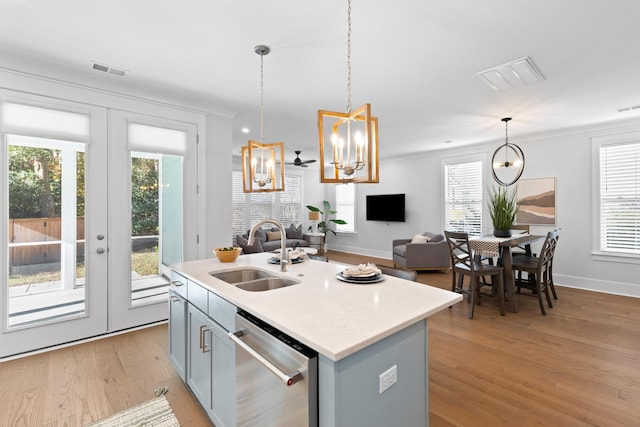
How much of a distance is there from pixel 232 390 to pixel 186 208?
2582 mm

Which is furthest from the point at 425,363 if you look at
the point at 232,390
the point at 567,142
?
the point at 567,142

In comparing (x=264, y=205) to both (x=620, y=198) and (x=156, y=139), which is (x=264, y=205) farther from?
→ (x=620, y=198)

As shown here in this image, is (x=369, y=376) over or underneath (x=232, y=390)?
over

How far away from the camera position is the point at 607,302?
426 centimetres

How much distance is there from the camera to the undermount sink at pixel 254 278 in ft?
6.95

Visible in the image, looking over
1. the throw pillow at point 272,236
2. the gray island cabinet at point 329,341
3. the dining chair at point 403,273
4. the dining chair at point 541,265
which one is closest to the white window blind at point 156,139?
the gray island cabinet at point 329,341

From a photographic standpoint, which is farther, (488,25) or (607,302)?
(607,302)

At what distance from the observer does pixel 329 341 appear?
1085 mm

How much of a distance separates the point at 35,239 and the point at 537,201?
7117 millimetres

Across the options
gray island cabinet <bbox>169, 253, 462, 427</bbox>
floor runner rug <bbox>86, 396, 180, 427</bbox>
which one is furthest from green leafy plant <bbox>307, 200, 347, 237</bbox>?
floor runner rug <bbox>86, 396, 180, 427</bbox>

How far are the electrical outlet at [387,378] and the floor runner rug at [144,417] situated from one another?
147 centimetres

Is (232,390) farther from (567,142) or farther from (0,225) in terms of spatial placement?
(567,142)

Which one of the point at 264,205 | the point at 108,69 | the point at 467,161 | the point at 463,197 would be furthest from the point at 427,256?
the point at 108,69

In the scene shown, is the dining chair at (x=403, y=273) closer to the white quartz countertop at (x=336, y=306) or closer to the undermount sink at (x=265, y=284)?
the white quartz countertop at (x=336, y=306)
